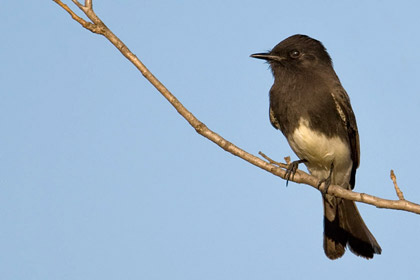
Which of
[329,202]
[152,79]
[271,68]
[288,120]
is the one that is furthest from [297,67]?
[152,79]

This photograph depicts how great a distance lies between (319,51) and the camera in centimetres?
832

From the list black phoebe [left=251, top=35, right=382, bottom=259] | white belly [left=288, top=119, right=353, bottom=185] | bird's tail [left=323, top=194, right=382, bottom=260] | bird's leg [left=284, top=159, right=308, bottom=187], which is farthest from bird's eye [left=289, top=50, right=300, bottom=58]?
bird's tail [left=323, top=194, right=382, bottom=260]

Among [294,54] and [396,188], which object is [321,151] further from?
[396,188]

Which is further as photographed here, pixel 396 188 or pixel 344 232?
pixel 344 232

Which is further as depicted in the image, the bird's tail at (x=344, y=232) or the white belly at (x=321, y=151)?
the white belly at (x=321, y=151)

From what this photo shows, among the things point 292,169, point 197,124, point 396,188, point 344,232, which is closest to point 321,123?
point 292,169

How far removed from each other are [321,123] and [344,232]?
4.55 feet

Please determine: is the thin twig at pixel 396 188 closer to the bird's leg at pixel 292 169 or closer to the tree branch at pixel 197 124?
the tree branch at pixel 197 124

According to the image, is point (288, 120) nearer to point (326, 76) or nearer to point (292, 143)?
point (292, 143)

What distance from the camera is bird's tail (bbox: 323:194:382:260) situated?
721 cm

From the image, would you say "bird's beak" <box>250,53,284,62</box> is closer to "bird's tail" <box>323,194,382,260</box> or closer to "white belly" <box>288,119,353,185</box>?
"white belly" <box>288,119,353,185</box>

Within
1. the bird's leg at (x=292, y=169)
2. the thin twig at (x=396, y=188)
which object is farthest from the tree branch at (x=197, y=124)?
the bird's leg at (x=292, y=169)

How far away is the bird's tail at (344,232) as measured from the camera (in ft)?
23.7

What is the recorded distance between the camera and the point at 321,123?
746 centimetres
